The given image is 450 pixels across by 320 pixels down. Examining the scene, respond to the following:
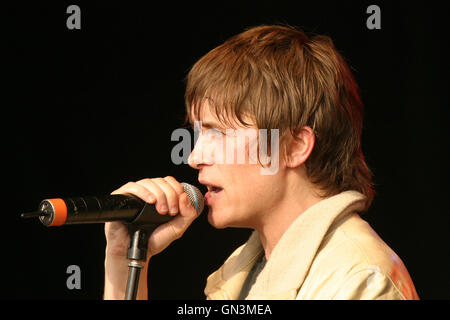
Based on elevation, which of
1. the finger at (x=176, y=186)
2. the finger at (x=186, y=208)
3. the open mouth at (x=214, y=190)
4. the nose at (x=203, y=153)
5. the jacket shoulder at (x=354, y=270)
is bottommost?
the jacket shoulder at (x=354, y=270)

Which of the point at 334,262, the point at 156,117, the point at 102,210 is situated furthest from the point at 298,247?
the point at 156,117

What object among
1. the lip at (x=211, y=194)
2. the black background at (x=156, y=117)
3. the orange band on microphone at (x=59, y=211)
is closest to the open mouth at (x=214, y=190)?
the lip at (x=211, y=194)

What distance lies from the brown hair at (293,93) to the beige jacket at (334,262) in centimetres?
14

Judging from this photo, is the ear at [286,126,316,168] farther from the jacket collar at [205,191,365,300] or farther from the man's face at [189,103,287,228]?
the jacket collar at [205,191,365,300]

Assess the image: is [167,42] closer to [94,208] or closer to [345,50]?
[345,50]

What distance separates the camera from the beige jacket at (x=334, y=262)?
1.37 meters

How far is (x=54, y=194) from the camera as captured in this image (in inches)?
102

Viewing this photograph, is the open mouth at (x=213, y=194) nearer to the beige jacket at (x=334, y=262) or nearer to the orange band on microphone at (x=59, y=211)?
the beige jacket at (x=334, y=262)

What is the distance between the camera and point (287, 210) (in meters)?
1.65

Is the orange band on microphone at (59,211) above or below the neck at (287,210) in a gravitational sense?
above

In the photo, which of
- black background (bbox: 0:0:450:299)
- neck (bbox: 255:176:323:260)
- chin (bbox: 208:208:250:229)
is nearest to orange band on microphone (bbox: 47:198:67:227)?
chin (bbox: 208:208:250:229)

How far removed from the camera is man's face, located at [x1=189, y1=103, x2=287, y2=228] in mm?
1619

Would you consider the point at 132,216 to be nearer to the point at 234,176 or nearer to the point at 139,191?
the point at 139,191

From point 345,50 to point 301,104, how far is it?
93cm
